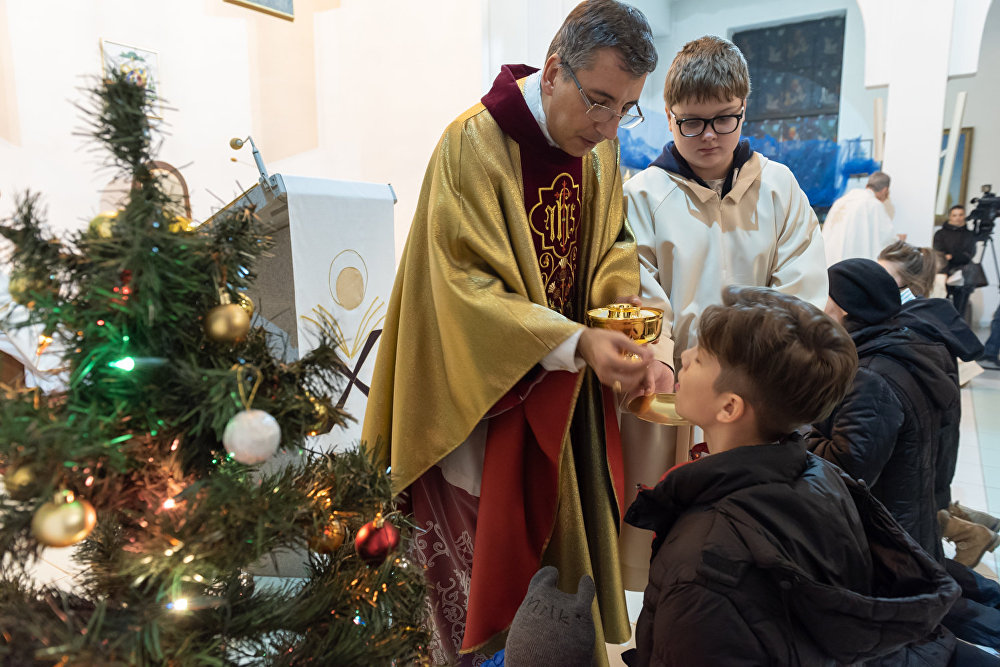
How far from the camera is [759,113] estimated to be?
944 cm

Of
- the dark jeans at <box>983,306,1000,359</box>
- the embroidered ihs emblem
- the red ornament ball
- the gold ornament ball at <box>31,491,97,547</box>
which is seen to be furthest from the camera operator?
the gold ornament ball at <box>31,491,97,547</box>

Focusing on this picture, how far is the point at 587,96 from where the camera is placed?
1550mm

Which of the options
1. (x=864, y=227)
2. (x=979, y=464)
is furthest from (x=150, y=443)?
(x=864, y=227)

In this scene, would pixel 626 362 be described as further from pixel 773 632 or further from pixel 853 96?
pixel 853 96

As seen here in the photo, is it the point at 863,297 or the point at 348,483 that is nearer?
the point at 348,483

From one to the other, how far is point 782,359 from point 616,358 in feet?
1.06

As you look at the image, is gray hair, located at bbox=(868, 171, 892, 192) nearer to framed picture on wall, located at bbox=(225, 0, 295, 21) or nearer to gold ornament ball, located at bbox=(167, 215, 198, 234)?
framed picture on wall, located at bbox=(225, 0, 295, 21)

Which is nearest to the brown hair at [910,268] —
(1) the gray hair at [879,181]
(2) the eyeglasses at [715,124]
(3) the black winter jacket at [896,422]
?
(3) the black winter jacket at [896,422]

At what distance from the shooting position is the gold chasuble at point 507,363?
5.13ft

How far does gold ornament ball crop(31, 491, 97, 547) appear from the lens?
0.76 m

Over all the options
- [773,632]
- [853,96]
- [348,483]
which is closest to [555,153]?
[348,483]

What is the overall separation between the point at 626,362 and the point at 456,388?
17.8 inches

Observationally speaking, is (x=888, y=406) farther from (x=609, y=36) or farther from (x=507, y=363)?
(x=609, y=36)

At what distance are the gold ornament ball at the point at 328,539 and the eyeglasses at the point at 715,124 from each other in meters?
1.42
